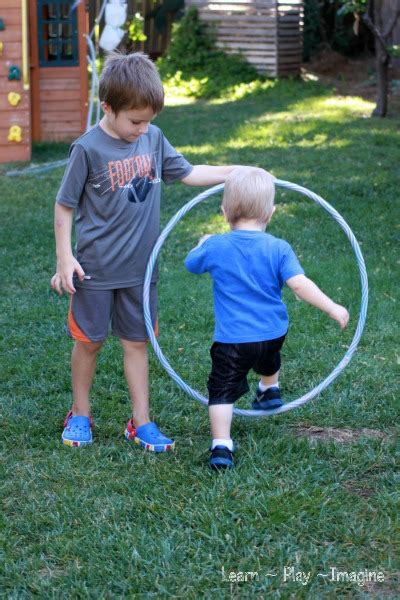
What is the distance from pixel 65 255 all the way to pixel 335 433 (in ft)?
4.31

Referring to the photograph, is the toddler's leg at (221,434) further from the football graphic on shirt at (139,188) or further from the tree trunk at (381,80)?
the tree trunk at (381,80)

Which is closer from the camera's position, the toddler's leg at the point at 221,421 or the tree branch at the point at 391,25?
the toddler's leg at the point at 221,421

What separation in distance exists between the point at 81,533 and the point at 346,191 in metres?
5.45

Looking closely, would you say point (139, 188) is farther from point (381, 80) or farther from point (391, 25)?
point (391, 25)

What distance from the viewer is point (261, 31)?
15188 mm

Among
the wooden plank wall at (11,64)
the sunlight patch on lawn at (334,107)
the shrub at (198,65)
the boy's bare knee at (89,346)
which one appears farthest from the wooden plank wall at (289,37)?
the boy's bare knee at (89,346)

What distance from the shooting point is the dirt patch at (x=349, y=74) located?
45.0 ft

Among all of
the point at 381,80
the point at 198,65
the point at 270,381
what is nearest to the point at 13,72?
the point at 381,80

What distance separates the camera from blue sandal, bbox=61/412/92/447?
3.61m

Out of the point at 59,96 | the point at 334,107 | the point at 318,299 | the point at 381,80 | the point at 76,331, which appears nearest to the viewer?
the point at 318,299

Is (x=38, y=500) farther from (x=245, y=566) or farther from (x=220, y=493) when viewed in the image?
(x=245, y=566)

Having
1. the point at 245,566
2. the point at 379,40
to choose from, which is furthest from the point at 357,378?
the point at 379,40

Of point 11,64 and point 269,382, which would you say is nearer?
point 269,382

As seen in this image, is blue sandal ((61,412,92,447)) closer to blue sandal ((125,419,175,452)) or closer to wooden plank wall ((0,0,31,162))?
blue sandal ((125,419,175,452))
